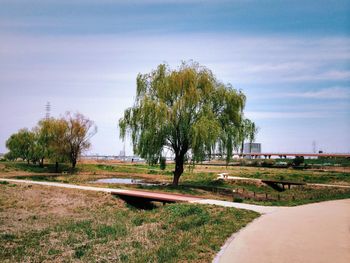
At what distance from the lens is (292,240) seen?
9867 millimetres

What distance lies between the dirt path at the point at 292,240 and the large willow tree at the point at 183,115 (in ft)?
39.7

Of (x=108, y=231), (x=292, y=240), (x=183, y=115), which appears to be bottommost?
(x=108, y=231)

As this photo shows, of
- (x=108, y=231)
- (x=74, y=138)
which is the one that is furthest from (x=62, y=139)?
(x=108, y=231)

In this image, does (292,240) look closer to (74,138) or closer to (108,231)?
(108,231)

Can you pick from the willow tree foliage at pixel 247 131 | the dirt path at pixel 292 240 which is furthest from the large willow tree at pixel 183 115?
the dirt path at pixel 292 240

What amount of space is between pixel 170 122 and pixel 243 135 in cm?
686

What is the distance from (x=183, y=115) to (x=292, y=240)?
17216 millimetres

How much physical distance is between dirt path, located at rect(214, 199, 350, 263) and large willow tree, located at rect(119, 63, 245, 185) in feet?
39.7

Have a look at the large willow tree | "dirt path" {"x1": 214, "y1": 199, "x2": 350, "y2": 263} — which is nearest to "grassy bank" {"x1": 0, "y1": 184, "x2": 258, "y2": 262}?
"dirt path" {"x1": 214, "y1": 199, "x2": 350, "y2": 263}

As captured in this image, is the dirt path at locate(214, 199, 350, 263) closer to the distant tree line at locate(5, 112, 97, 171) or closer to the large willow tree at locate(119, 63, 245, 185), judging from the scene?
the large willow tree at locate(119, 63, 245, 185)

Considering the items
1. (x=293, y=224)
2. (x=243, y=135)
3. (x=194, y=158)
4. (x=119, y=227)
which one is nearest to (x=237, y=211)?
(x=293, y=224)

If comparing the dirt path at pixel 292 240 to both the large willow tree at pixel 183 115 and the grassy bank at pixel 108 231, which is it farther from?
the large willow tree at pixel 183 115

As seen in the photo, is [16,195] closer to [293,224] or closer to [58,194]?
[58,194]

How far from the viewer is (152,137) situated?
2597 centimetres
